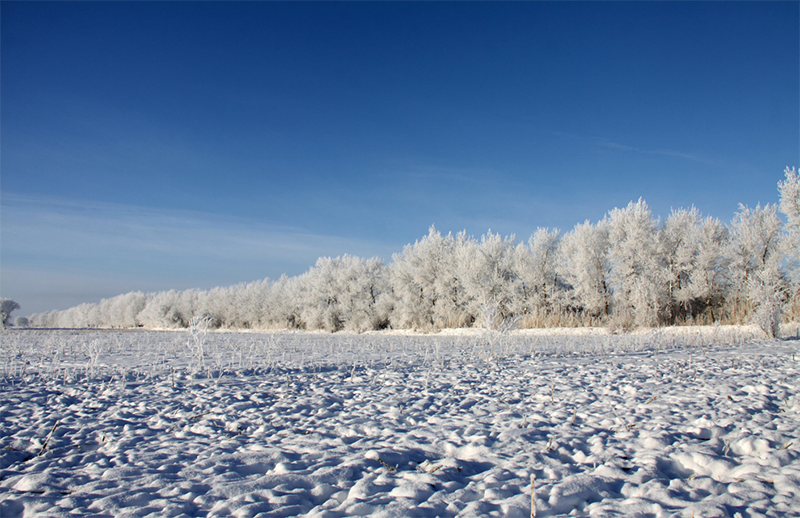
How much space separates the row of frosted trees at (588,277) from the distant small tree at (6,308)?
19.0 m

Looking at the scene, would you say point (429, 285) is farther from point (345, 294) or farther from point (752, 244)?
point (752, 244)

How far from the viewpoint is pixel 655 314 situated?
64.8 feet

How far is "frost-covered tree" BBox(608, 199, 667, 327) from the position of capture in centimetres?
2184

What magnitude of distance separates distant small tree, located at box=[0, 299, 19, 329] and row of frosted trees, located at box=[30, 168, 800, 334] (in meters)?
19.0

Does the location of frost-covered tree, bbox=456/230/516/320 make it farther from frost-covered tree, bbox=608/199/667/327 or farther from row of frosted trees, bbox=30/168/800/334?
frost-covered tree, bbox=608/199/667/327

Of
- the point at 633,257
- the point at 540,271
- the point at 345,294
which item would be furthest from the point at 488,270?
the point at 345,294

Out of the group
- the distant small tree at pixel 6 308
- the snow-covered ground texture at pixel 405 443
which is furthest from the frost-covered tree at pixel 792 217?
the distant small tree at pixel 6 308

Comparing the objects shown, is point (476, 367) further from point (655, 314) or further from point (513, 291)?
point (513, 291)

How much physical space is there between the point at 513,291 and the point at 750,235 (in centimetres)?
1317

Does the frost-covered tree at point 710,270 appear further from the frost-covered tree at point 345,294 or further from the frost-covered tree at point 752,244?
the frost-covered tree at point 345,294

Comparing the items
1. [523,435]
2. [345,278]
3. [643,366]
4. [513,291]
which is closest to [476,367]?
[643,366]

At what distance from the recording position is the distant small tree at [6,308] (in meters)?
29.9

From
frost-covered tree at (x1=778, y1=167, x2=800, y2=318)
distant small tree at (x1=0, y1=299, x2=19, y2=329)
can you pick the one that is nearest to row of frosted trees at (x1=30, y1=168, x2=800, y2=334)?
frost-covered tree at (x1=778, y1=167, x2=800, y2=318)

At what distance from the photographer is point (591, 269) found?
26656mm
